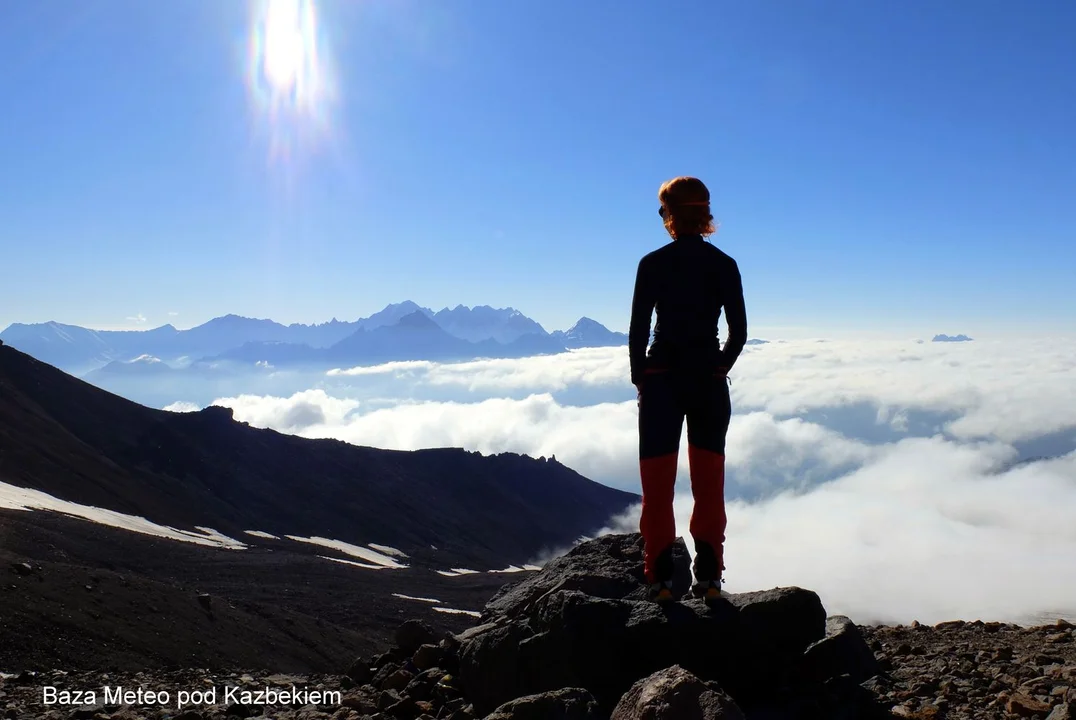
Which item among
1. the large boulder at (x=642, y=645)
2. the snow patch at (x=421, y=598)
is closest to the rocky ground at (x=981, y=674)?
the large boulder at (x=642, y=645)

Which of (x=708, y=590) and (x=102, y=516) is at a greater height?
(x=102, y=516)

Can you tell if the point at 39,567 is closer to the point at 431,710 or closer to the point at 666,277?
the point at 431,710

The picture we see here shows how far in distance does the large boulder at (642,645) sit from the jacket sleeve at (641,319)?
1.96 m

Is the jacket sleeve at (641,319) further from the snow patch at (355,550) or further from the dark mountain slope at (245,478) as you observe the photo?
the snow patch at (355,550)

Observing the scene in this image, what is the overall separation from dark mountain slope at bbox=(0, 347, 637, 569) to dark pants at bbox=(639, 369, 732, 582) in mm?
63390

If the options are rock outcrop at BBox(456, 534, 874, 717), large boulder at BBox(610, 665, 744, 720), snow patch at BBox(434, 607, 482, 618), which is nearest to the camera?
large boulder at BBox(610, 665, 744, 720)

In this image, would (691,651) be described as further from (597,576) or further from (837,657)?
(597,576)

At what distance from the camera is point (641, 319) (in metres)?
6.21

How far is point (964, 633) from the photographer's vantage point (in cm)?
841

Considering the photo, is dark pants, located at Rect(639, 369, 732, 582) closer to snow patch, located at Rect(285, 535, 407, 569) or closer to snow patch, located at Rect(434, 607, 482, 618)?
snow patch, located at Rect(434, 607, 482, 618)

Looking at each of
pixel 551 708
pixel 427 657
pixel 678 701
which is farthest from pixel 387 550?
pixel 678 701

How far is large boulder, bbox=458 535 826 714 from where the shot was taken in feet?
18.0

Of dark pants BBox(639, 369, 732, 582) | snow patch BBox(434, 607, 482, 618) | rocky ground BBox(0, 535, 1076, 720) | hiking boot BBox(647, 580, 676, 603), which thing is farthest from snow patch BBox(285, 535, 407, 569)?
dark pants BBox(639, 369, 732, 582)

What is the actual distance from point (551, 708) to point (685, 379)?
9.14ft
